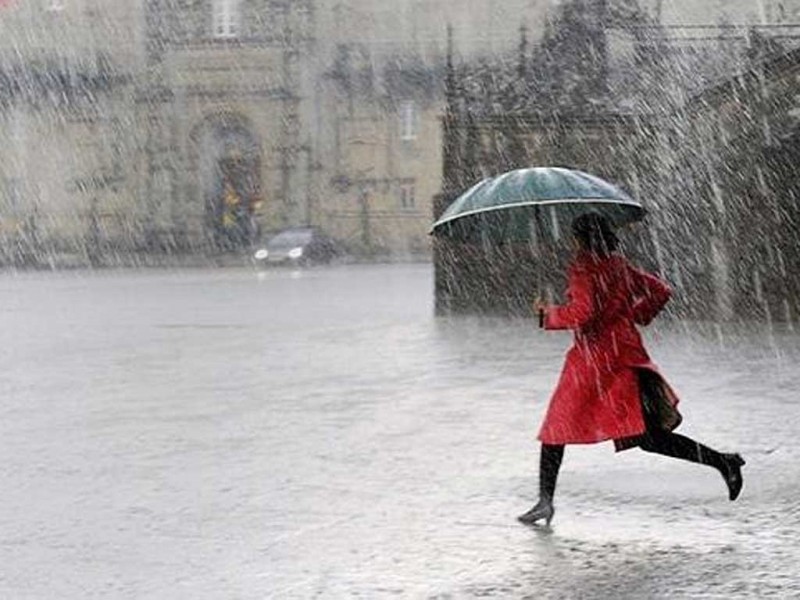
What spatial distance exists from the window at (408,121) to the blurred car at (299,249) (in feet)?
29.2

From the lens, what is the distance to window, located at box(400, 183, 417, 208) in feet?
237

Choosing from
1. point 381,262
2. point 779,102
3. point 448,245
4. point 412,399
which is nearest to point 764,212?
point 779,102

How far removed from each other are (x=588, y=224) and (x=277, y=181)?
203ft

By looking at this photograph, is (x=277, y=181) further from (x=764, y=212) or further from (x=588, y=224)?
(x=588, y=224)

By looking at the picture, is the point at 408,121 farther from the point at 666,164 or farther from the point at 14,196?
the point at 666,164

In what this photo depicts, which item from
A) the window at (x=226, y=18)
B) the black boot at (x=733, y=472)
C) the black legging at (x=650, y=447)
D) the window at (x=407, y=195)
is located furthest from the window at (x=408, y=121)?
the black legging at (x=650, y=447)

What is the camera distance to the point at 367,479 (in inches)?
437

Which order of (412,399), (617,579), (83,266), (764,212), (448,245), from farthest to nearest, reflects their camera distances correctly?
(83,266)
(448,245)
(764,212)
(412,399)
(617,579)

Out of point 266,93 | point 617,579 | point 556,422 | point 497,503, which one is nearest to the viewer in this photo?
point 617,579

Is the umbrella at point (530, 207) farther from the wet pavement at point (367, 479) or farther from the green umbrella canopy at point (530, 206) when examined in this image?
the wet pavement at point (367, 479)

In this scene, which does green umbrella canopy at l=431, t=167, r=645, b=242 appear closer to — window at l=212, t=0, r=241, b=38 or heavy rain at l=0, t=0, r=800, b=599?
heavy rain at l=0, t=0, r=800, b=599

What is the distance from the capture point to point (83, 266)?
207 feet

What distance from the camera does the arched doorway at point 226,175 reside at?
71.2 metres

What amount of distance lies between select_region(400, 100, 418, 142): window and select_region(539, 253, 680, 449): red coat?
63.8 metres
